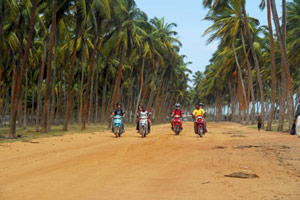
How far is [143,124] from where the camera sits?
15.8 m

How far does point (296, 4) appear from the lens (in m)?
26.6

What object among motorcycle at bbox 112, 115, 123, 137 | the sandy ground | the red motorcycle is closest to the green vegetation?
motorcycle at bbox 112, 115, 123, 137

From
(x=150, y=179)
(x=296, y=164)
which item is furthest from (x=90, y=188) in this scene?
(x=296, y=164)

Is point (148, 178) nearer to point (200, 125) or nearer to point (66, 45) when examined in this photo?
point (200, 125)

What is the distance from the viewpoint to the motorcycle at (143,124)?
51.1ft

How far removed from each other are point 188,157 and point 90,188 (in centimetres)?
370

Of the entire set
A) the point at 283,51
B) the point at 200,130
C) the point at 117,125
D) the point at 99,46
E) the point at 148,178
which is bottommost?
the point at 148,178

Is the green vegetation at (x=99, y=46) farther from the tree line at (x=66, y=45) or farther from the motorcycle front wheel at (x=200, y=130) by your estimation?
the motorcycle front wheel at (x=200, y=130)

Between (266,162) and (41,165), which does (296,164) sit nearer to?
(266,162)

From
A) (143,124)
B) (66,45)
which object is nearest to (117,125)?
(143,124)

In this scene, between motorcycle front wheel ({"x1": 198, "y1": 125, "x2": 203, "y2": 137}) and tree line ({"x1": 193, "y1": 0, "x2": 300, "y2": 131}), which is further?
tree line ({"x1": 193, "y1": 0, "x2": 300, "y2": 131})

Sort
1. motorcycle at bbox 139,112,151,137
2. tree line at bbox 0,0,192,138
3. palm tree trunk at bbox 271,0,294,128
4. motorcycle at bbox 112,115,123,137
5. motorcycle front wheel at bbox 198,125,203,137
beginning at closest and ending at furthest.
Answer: motorcycle at bbox 139,112,151,137 → motorcycle front wheel at bbox 198,125,203,137 → motorcycle at bbox 112,115,123,137 → tree line at bbox 0,0,192,138 → palm tree trunk at bbox 271,0,294,128

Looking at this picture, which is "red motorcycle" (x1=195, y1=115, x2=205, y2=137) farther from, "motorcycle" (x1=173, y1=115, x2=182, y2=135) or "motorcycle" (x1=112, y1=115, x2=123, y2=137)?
"motorcycle" (x1=112, y1=115, x2=123, y2=137)

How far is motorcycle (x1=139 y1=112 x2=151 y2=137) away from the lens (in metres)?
15.6
